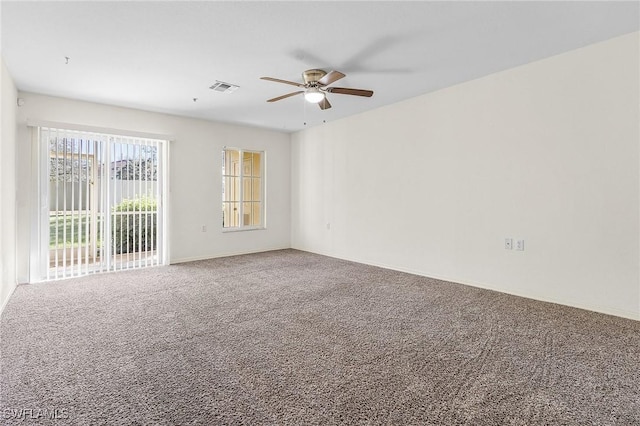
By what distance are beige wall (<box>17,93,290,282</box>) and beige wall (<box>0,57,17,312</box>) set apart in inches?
11.6

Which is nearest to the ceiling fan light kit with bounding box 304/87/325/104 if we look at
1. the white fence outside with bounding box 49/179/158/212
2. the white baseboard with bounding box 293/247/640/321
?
the white baseboard with bounding box 293/247/640/321

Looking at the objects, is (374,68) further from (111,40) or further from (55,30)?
(55,30)

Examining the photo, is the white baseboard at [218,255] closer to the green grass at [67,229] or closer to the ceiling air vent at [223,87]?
the green grass at [67,229]

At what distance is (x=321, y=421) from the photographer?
5.41ft

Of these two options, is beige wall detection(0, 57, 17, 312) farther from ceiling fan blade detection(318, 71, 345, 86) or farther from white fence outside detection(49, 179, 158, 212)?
ceiling fan blade detection(318, 71, 345, 86)

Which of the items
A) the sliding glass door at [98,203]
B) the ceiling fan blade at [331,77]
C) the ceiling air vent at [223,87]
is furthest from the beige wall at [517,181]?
the sliding glass door at [98,203]

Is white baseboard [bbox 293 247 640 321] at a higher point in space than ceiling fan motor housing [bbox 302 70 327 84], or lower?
lower

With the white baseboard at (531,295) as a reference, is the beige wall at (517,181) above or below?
above

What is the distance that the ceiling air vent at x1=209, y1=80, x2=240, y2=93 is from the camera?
409cm

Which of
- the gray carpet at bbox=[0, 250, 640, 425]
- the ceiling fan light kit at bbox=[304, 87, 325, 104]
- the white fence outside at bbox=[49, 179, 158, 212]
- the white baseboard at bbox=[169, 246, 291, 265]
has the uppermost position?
the ceiling fan light kit at bbox=[304, 87, 325, 104]

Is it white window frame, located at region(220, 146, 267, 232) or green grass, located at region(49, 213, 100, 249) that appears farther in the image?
white window frame, located at region(220, 146, 267, 232)

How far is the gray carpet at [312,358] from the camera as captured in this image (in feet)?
5.70

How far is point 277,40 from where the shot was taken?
2986mm

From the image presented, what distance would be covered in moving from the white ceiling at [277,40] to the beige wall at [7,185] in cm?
29
